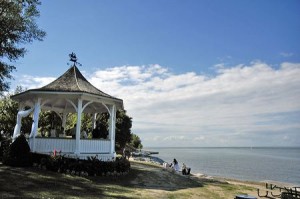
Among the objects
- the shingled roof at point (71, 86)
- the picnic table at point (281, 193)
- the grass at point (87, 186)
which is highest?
the shingled roof at point (71, 86)

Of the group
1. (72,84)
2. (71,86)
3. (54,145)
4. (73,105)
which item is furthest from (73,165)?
(72,84)

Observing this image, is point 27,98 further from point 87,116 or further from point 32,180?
point 87,116

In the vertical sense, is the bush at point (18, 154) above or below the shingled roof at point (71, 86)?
below

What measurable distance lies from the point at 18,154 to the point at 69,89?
4.73m

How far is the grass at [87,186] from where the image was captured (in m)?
11.3

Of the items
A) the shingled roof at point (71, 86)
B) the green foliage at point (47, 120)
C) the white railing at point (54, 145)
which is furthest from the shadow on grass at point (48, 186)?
the green foliage at point (47, 120)

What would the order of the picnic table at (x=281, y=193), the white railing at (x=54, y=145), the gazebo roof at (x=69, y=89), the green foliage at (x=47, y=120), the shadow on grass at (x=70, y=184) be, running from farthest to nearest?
the green foliage at (x=47, y=120) < the gazebo roof at (x=69, y=89) < the white railing at (x=54, y=145) < the picnic table at (x=281, y=193) < the shadow on grass at (x=70, y=184)

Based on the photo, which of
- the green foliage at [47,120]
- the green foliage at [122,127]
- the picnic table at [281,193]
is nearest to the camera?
the picnic table at [281,193]

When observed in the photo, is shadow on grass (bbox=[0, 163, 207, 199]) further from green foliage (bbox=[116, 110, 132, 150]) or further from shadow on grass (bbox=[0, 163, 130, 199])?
green foliage (bbox=[116, 110, 132, 150])

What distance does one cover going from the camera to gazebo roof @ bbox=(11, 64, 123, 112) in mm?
18062

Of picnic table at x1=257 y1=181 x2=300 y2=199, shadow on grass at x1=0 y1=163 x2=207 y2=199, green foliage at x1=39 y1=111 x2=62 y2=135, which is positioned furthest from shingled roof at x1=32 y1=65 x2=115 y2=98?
green foliage at x1=39 y1=111 x2=62 y2=135

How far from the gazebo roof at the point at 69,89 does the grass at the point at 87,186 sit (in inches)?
183

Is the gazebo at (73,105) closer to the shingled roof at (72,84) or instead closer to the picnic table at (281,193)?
the shingled roof at (72,84)

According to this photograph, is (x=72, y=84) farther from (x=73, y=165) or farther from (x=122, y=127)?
(x=122, y=127)
